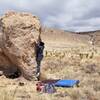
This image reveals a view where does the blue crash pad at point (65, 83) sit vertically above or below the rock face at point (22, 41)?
below

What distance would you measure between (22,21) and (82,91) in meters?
5.10

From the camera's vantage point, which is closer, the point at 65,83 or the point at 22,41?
the point at 65,83

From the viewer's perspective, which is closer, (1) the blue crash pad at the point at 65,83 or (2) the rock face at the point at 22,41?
(1) the blue crash pad at the point at 65,83

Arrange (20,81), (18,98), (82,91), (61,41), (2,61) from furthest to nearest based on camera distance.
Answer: (61,41) < (2,61) < (20,81) < (82,91) < (18,98)

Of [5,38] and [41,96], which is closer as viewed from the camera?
[41,96]

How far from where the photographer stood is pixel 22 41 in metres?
16.2

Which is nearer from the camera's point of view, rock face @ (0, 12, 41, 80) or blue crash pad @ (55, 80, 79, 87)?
blue crash pad @ (55, 80, 79, 87)

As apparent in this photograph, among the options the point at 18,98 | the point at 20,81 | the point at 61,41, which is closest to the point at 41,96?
the point at 18,98

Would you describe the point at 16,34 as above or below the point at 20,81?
above

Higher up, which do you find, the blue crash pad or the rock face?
the rock face

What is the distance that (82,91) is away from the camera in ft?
41.2

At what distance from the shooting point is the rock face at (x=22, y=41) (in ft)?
53.0

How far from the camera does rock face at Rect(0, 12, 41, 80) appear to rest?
1616cm

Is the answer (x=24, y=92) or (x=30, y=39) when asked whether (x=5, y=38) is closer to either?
(x=30, y=39)
